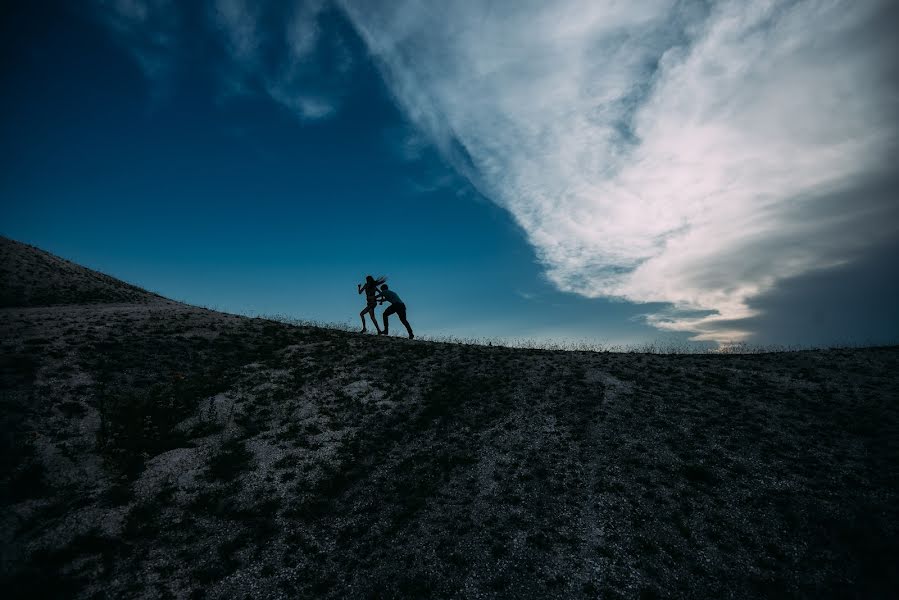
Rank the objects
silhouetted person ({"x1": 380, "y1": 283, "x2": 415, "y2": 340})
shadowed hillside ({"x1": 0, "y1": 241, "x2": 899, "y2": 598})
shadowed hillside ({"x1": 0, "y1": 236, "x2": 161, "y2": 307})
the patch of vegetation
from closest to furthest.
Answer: shadowed hillside ({"x1": 0, "y1": 241, "x2": 899, "y2": 598}), the patch of vegetation, silhouetted person ({"x1": 380, "y1": 283, "x2": 415, "y2": 340}), shadowed hillside ({"x1": 0, "y1": 236, "x2": 161, "y2": 307})

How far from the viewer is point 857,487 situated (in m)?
11.7

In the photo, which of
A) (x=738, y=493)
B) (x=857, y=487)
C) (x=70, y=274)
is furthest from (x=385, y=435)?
(x=70, y=274)

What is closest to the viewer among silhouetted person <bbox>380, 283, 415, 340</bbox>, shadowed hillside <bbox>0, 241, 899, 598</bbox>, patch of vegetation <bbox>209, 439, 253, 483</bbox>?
shadowed hillside <bbox>0, 241, 899, 598</bbox>

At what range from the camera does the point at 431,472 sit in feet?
44.1

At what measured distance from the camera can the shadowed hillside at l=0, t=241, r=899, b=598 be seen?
366 inches

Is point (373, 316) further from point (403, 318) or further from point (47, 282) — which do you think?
point (47, 282)

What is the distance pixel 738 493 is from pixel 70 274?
4776 centimetres

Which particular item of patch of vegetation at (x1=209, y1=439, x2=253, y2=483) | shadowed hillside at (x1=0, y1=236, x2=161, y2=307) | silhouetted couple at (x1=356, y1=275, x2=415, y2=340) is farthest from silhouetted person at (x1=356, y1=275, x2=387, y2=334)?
shadowed hillside at (x1=0, y1=236, x2=161, y2=307)

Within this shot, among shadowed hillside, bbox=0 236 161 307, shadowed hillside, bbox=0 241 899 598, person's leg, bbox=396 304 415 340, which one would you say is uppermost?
shadowed hillside, bbox=0 236 161 307

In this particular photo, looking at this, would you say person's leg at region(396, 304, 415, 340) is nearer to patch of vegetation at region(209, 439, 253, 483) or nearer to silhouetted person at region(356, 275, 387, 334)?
silhouetted person at region(356, 275, 387, 334)

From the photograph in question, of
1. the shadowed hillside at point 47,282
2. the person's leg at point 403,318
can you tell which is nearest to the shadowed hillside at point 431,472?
the person's leg at point 403,318

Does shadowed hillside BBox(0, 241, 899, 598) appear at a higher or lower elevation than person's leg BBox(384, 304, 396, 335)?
lower

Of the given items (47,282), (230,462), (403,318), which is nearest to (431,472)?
(230,462)

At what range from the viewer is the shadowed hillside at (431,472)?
929 cm
